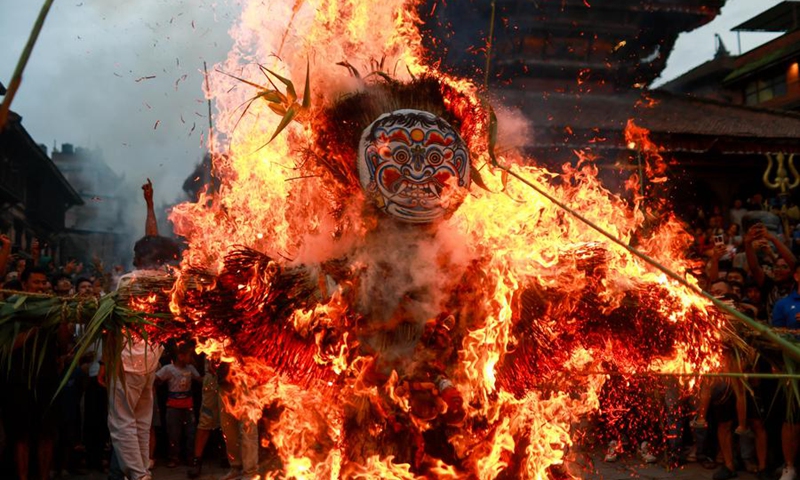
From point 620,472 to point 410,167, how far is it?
15.3 feet

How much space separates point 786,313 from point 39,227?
2752 centimetres

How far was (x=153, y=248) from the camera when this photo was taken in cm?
562

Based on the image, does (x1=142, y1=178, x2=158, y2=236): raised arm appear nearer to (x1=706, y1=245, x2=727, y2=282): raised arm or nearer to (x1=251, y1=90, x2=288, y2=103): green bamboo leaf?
(x1=251, y1=90, x2=288, y2=103): green bamboo leaf

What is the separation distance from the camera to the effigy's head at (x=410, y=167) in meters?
3.49

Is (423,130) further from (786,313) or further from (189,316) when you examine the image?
(786,313)

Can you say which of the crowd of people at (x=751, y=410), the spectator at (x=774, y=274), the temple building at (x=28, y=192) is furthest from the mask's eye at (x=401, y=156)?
the temple building at (x=28, y=192)

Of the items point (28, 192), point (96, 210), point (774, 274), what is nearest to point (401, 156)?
point (774, 274)

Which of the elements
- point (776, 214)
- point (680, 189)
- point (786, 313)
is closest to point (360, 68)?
point (786, 313)

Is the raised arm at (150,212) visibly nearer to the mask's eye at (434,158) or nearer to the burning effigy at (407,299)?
the burning effigy at (407,299)

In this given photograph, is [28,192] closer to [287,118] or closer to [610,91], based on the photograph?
[610,91]

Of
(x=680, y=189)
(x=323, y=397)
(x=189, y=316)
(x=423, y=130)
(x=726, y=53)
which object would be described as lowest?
(x=323, y=397)

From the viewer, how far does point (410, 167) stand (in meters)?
3.51

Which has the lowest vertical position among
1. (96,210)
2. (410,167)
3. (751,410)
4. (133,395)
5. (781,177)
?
(751,410)

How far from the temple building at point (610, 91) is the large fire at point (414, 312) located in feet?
29.3
